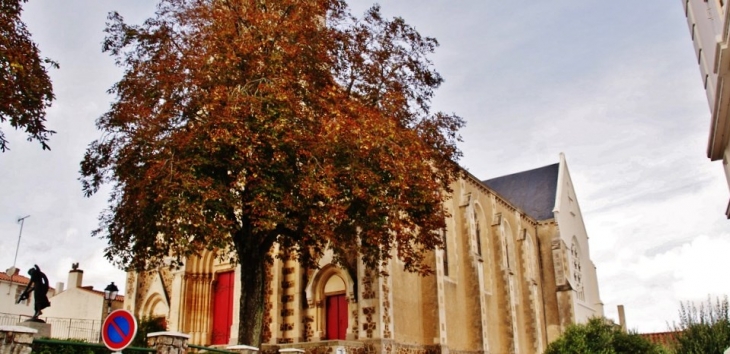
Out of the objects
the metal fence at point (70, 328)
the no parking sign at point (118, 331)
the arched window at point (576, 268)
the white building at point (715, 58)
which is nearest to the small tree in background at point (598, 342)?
the arched window at point (576, 268)

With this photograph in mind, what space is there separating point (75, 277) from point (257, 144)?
87.4 feet

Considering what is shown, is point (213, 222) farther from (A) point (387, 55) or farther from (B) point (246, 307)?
(A) point (387, 55)

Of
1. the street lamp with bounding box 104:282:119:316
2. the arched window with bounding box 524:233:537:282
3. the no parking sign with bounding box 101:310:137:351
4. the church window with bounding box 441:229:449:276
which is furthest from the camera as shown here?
the arched window with bounding box 524:233:537:282

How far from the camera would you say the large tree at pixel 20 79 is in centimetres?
1173

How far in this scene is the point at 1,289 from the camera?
42562 mm

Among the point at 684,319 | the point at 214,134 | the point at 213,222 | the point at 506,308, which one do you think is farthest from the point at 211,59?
the point at 506,308

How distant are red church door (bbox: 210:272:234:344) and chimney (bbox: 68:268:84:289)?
16.1 m

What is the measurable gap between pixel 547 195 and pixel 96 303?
2801 cm

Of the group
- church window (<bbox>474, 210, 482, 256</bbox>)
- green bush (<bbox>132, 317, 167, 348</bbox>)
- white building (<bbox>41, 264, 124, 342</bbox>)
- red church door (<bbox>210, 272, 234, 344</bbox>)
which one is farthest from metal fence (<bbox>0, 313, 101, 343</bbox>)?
church window (<bbox>474, 210, 482, 256</bbox>)

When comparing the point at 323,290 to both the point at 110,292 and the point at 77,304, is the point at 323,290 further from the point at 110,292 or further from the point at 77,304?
the point at 77,304

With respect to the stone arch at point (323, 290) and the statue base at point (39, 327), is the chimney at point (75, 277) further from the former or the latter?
the statue base at point (39, 327)

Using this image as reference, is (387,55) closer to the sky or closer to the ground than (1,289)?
closer to the sky

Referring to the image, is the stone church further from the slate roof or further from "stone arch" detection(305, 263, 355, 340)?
the slate roof

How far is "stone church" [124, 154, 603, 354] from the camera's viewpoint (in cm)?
2011
